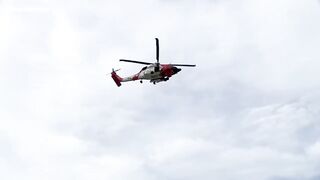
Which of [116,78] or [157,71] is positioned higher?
[116,78]

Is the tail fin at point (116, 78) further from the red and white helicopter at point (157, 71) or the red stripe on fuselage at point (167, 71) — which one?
the red stripe on fuselage at point (167, 71)

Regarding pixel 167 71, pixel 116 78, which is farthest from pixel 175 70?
pixel 116 78

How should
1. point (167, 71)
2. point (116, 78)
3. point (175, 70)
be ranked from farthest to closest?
point (116, 78) < point (175, 70) < point (167, 71)

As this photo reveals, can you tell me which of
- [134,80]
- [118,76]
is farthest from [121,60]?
[118,76]

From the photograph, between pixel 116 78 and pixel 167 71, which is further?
pixel 116 78

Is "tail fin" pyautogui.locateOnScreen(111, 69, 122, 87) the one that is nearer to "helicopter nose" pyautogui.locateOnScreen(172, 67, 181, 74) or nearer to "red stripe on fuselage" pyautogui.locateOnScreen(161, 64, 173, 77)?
"red stripe on fuselage" pyautogui.locateOnScreen(161, 64, 173, 77)

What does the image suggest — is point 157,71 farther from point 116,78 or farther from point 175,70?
point 116,78

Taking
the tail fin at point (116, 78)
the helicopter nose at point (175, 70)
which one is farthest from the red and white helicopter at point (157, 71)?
the tail fin at point (116, 78)

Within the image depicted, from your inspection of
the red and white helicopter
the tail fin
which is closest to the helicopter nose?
the red and white helicopter

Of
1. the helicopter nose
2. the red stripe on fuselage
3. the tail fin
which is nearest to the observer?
the red stripe on fuselage

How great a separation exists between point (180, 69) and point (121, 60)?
15323 millimetres

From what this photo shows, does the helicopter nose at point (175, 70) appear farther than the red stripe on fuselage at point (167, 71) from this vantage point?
Yes

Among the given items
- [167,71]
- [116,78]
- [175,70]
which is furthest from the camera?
[116,78]

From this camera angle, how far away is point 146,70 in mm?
147625
